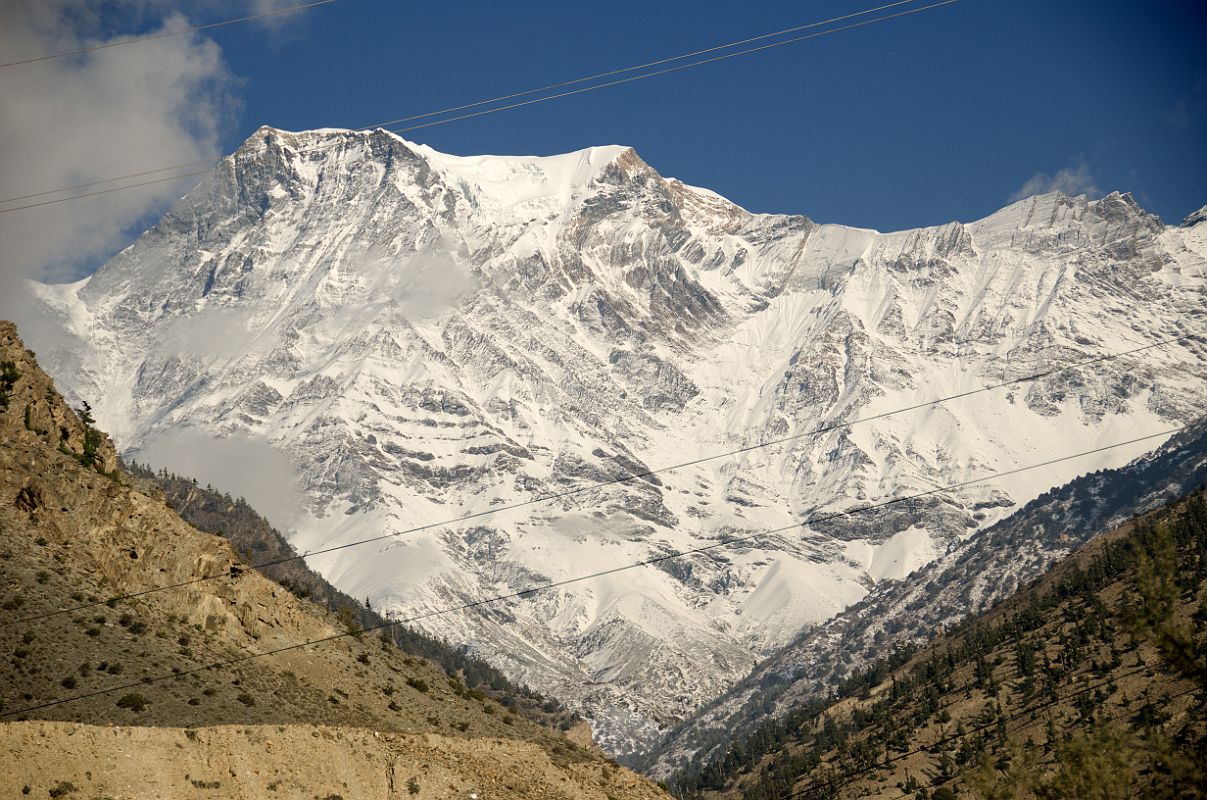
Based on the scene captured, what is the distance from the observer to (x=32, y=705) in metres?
46.7

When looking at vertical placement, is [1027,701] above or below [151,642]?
above

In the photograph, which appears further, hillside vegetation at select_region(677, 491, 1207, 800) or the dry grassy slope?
hillside vegetation at select_region(677, 491, 1207, 800)

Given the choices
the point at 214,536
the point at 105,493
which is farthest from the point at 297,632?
the point at 105,493

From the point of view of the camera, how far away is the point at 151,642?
176ft

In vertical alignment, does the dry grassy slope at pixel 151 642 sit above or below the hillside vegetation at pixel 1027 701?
below

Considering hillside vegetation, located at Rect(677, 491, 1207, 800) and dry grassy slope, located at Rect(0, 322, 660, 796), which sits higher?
hillside vegetation, located at Rect(677, 491, 1207, 800)

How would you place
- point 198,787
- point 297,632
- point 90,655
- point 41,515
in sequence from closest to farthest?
1. point 198,787
2. point 90,655
3. point 41,515
4. point 297,632

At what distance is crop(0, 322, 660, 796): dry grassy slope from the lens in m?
48.7

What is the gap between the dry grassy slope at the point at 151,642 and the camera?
48688 mm

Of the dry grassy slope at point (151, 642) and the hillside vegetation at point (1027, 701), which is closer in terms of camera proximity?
the dry grassy slope at point (151, 642)

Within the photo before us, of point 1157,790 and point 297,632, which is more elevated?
point 297,632

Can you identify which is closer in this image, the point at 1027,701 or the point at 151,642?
the point at 151,642

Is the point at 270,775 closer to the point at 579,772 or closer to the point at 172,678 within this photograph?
the point at 172,678

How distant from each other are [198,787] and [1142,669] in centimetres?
11835
